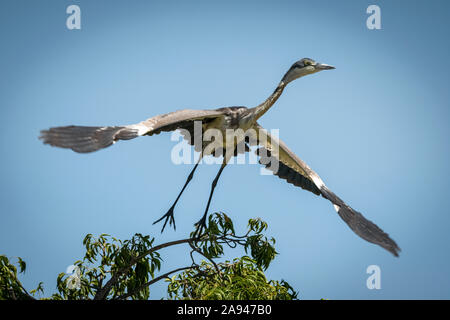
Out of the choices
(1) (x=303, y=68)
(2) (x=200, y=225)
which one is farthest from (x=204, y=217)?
(1) (x=303, y=68)

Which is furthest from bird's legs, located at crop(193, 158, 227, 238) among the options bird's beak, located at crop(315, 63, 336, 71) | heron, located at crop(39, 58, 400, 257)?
bird's beak, located at crop(315, 63, 336, 71)

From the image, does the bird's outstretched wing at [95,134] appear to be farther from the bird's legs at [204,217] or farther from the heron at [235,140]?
the bird's legs at [204,217]

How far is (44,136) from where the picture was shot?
4.67 meters

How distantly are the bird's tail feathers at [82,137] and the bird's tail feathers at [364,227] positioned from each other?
7.62ft

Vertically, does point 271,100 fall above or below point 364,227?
above

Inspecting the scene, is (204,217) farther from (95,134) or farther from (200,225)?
(95,134)

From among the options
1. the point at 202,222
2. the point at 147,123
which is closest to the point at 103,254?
the point at 202,222

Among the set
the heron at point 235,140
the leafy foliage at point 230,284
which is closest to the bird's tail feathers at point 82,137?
the heron at point 235,140

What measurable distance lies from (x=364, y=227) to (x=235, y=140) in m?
2.01

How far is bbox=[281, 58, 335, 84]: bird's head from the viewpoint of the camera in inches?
265

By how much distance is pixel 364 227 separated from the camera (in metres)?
5.97

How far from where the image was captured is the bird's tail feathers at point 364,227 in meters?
5.51
